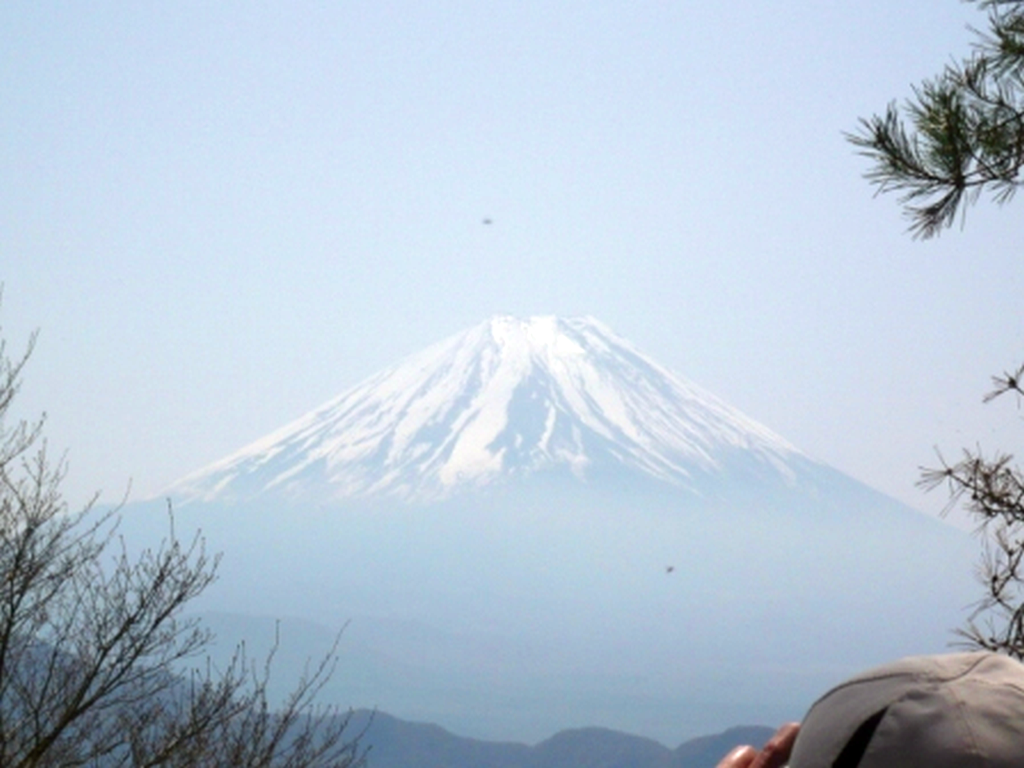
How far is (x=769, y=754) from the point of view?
3.40 feet

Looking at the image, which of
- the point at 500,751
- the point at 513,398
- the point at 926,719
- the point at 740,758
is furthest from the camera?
the point at 513,398

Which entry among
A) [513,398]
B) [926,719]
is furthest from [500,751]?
[926,719]

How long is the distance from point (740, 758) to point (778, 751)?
3 centimetres

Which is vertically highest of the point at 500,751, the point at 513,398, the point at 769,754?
the point at 513,398

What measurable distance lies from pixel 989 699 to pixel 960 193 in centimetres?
354

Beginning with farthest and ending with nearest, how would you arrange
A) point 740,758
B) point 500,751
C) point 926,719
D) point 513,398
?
point 513,398 → point 500,751 → point 740,758 → point 926,719

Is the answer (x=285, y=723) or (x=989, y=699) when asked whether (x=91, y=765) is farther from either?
(x=989, y=699)

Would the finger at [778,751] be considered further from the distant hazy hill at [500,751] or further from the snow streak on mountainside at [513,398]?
the snow streak on mountainside at [513,398]

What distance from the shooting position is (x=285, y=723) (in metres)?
8.99

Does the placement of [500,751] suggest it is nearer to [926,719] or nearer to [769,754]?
[769,754]

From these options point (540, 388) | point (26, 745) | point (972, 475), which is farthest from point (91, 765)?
point (540, 388)

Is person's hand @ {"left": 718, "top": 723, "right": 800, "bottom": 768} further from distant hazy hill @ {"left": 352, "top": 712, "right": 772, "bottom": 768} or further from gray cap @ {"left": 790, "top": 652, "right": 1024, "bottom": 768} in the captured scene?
distant hazy hill @ {"left": 352, "top": 712, "right": 772, "bottom": 768}

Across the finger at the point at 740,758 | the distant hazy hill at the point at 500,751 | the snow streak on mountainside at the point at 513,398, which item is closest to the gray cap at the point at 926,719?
the finger at the point at 740,758

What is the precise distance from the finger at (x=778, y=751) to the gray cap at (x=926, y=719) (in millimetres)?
111
